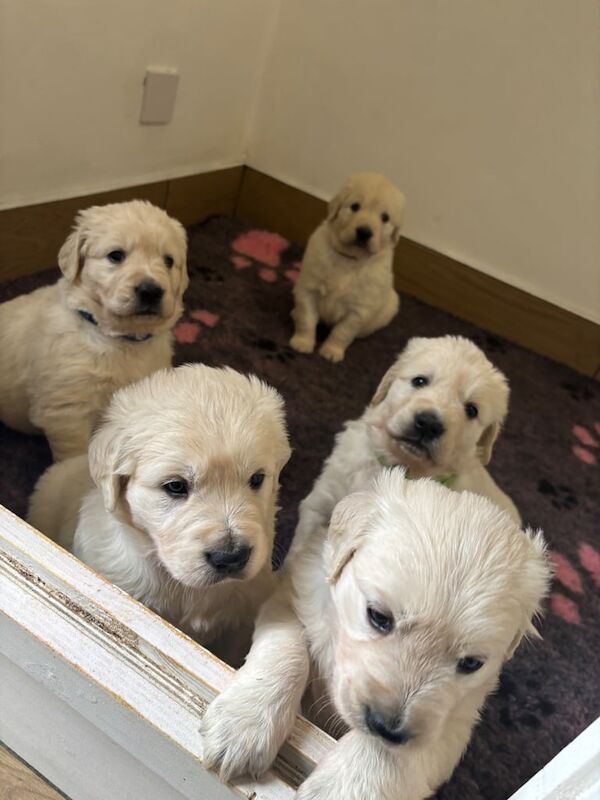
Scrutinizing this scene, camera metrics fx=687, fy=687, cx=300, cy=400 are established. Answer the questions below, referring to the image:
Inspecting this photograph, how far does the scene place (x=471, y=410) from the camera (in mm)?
1799

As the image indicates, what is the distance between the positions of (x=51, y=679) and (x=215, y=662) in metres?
0.26

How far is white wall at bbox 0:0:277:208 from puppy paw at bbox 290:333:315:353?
920 mm

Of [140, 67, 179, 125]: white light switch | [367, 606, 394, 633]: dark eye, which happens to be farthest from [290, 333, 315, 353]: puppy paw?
[367, 606, 394, 633]: dark eye

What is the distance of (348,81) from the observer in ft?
10.6

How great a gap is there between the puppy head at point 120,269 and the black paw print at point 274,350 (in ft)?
2.64

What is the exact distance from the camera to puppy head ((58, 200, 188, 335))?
67.5 inches

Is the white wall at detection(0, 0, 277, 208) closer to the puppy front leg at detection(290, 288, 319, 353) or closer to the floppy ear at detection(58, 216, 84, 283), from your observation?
the floppy ear at detection(58, 216, 84, 283)

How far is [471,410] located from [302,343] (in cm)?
104

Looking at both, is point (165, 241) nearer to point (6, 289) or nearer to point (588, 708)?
point (6, 289)

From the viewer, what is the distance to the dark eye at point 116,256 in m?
1.74

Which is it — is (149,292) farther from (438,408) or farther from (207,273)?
(207,273)

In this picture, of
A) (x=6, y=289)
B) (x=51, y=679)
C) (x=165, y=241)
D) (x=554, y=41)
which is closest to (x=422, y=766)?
(x=51, y=679)

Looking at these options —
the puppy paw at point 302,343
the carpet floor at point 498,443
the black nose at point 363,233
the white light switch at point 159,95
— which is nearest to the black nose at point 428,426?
the carpet floor at point 498,443

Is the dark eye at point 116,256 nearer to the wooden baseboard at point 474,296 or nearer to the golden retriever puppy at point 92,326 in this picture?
the golden retriever puppy at point 92,326
